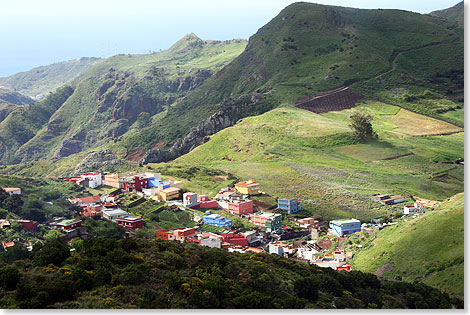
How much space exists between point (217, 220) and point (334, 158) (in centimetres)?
3223

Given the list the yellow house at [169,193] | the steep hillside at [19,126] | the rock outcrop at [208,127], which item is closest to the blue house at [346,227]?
the yellow house at [169,193]

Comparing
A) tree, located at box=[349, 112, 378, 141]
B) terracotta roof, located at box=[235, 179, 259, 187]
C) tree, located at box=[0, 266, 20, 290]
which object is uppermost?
tree, located at box=[0, 266, 20, 290]

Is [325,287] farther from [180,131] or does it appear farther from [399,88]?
[180,131]

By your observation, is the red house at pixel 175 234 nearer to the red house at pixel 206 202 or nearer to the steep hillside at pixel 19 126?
the red house at pixel 206 202

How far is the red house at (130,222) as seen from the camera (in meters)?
50.0

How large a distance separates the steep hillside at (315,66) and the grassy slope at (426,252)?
2496 inches

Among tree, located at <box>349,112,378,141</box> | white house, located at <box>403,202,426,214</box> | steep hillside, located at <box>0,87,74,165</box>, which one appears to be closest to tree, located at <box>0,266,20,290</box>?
white house, located at <box>403,202,426,214</box>

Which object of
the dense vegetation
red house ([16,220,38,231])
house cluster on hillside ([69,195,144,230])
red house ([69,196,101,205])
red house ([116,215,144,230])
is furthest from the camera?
red house ([69,196,101,205])

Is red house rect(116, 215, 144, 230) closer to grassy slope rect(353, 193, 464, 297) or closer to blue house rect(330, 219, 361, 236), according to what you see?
blue house rect(330, 219, 361, 236)

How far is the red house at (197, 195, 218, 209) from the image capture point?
63.1 metres

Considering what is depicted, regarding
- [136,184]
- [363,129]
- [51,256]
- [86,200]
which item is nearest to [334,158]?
[363,129]

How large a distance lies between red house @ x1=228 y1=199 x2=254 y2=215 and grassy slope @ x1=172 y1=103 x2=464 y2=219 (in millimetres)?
6516

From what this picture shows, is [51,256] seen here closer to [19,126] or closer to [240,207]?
Answer: [240,207]

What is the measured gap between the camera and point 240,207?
6081cm
